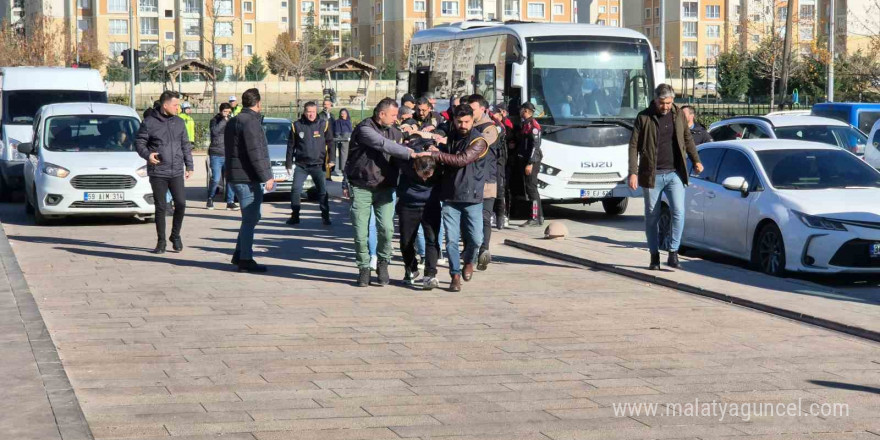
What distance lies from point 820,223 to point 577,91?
859 centimetres

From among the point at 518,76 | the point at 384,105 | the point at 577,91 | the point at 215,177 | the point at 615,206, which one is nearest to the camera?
the point at 384,105

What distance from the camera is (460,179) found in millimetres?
11422

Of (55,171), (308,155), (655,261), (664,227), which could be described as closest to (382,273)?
(655,261)

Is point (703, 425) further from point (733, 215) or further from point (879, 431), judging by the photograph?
point (733, 215)

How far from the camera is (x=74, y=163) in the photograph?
18.0 meters

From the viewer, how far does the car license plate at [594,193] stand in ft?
64.5

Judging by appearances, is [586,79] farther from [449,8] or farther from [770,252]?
[449,8]

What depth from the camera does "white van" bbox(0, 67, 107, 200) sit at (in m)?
23.3

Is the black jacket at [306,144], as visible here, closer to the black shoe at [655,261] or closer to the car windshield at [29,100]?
the black shoe at [655,261]

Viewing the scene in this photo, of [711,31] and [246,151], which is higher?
[711,31]

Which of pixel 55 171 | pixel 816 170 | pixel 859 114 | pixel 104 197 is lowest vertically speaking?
pixel 104 197

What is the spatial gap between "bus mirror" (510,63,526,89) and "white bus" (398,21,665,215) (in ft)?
0.05

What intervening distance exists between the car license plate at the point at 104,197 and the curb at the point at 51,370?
18.6 feet

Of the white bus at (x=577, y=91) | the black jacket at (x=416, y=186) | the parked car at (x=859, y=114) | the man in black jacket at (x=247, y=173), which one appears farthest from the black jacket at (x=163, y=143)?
the parked car at (x=859, y=114)
